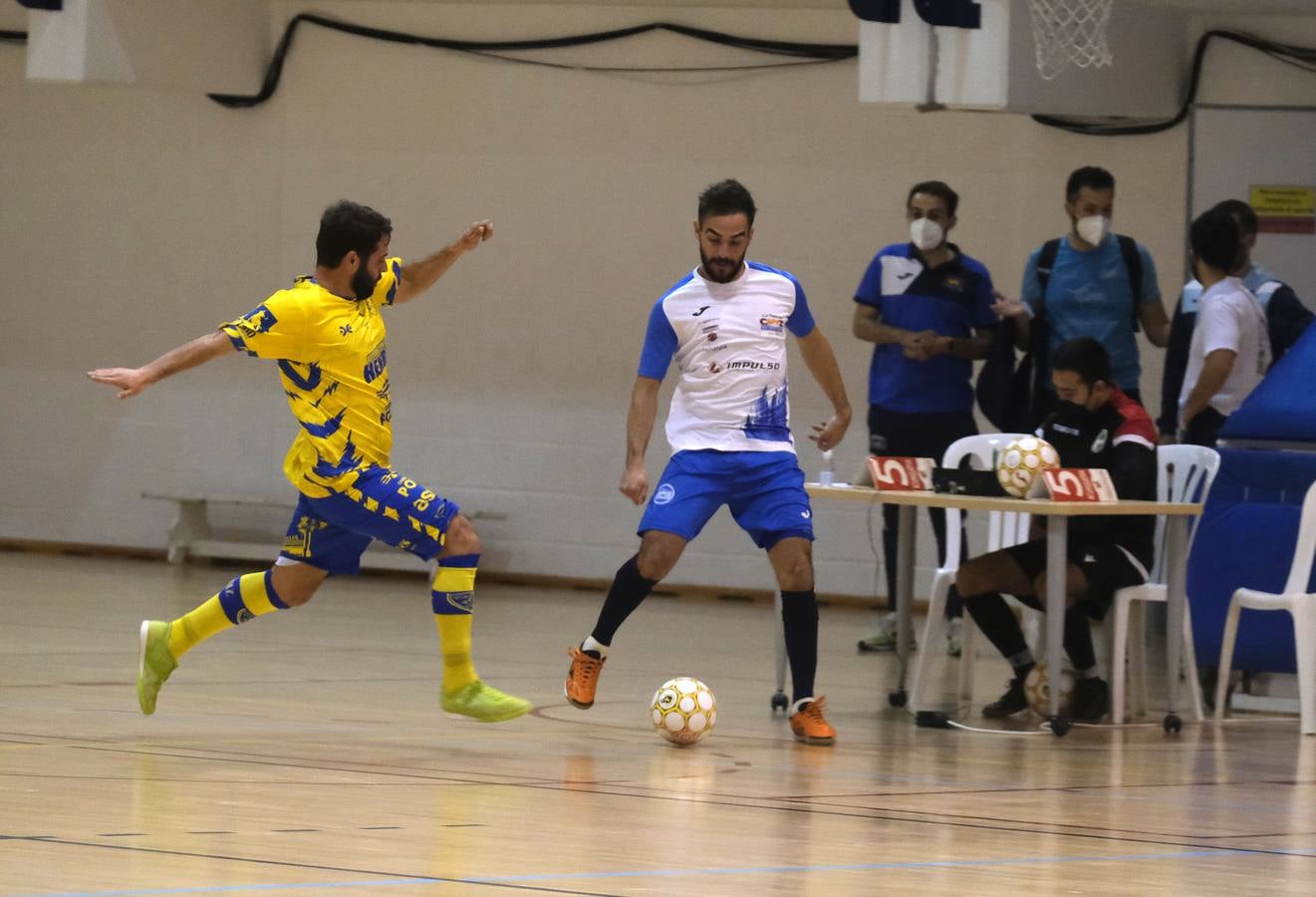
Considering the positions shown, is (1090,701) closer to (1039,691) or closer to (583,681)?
(1039,691)

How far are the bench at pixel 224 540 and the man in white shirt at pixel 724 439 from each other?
5792mm

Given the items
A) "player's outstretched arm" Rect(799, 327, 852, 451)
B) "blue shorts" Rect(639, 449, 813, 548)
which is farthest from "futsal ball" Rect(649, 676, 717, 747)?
"player's outstretched arm" Rect(799, 327, 852, 451)

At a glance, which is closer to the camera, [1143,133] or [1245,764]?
[1245,764]

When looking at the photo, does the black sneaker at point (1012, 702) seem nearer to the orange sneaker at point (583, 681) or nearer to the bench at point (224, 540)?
the orange sneaker at point (583, 681)

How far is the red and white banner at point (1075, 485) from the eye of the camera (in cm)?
669

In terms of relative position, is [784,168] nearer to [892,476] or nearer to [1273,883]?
[892,476]

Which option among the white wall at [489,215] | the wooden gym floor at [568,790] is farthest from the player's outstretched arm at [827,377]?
the white wall at [489,215]

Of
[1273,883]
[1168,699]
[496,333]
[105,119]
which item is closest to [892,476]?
[1168,699]

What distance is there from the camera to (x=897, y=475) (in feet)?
23.3

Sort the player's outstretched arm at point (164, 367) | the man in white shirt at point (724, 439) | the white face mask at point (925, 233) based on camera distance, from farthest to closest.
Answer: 1. the white face mask at point (925, 233)
2. the man in white shirt at point (724, 439)
3. the player's outstretched arm at point (164, 367)

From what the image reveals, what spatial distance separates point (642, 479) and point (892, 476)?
1.23 metres

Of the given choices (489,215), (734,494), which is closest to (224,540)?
(489,215)

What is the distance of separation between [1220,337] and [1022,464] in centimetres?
163

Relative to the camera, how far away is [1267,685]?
26.7 feet
